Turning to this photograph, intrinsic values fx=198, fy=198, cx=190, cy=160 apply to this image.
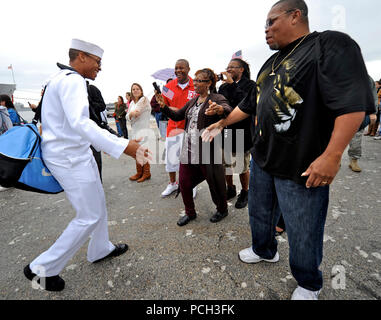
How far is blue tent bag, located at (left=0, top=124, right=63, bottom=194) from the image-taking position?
1.53 metres

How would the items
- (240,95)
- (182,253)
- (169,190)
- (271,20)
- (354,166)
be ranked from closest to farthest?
(271,20) → (182,253) → (240,95) → (169,190) → (354,166)

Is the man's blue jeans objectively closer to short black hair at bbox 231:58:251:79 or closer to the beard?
the beard

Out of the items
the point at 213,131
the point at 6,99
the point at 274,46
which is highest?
the point at 274,46

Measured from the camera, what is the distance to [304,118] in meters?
1.28

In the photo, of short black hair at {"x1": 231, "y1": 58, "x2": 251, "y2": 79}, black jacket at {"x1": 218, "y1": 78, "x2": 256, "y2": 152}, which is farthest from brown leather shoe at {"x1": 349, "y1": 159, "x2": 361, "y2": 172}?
short black hair at {"x1": 231, "y1": 58, "x2": 251, "y2": 79}

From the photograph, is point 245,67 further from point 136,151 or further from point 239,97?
point 136,151

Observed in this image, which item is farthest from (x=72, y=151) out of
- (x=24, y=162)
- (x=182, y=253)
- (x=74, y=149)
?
(x=182, y=253)

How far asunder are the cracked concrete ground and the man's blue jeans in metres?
0.36

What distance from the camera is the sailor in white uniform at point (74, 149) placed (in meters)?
1.49

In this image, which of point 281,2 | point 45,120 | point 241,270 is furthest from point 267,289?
point 45,120

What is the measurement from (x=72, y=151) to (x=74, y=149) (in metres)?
0.02

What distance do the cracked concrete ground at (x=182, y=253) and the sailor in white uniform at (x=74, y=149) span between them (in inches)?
15.5
